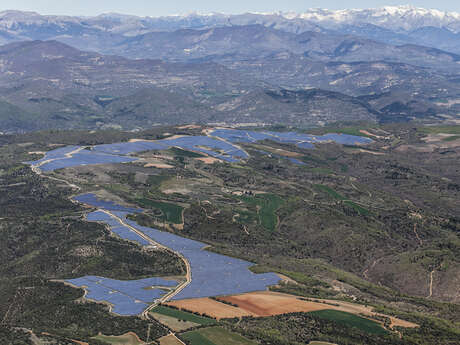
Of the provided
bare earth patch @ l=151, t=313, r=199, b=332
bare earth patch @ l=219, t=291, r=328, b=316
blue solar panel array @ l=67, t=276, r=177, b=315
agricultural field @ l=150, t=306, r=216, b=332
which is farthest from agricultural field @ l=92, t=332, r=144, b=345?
bare earth patch @ l=219, t=291, r=328, b=316

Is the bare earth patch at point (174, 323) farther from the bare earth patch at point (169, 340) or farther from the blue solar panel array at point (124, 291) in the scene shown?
the blue solar panel array at point (124, 291)

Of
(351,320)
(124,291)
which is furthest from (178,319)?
(351,320)

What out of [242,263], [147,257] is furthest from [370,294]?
[147,257]

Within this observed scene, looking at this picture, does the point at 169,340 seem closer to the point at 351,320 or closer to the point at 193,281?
the point at 193,281

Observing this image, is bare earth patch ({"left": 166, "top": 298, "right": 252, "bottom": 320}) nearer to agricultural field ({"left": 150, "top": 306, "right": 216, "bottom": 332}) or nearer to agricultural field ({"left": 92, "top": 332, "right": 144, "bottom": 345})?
agricultural field ({"left": 150, "top": 306, "right": 216, "bottom": 332})

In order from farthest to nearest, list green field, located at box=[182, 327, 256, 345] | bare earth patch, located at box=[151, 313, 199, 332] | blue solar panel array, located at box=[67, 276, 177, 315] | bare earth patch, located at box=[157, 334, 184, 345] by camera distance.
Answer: blue solar panel array, located at box=[67, 276, 177, 315]
bare earth patch, located at box=[151, 313, 199, 332]
green field, located at box=[182, 327, 256, 345]
bare earth patch, located at box=[157, 334, 184, 345]

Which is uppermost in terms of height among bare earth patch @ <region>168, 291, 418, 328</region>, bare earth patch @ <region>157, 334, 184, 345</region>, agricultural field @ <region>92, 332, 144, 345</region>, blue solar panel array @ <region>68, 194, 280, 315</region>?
agricultural field @ <region>92, 332, 144, 345</region>
